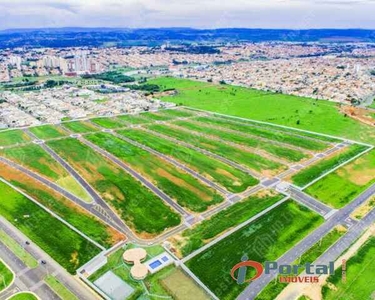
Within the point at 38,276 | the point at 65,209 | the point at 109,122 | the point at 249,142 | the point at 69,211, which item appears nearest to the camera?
the point at 38,276

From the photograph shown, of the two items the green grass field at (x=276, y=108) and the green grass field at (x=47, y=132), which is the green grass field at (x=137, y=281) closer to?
the green grass field at (x=47, y=132)

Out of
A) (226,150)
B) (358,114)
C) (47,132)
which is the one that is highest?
(358,114)

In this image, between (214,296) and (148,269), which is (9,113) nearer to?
(148,269)

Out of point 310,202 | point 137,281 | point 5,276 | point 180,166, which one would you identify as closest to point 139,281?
point 137,281

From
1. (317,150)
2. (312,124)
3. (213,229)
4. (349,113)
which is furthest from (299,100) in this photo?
(213,229)

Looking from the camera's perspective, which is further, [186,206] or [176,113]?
[176,113]

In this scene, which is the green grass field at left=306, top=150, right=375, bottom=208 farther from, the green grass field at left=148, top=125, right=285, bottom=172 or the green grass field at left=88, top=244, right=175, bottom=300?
the green grass field at left=88, top=244, right=175, bottom=300


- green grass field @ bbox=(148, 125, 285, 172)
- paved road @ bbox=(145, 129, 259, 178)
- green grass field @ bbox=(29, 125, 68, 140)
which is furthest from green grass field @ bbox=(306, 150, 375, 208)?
green grass field @ bbox=(29, 125, 68, 140)

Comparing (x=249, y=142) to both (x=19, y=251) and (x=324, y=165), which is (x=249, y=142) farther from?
(x=19, y=251)
